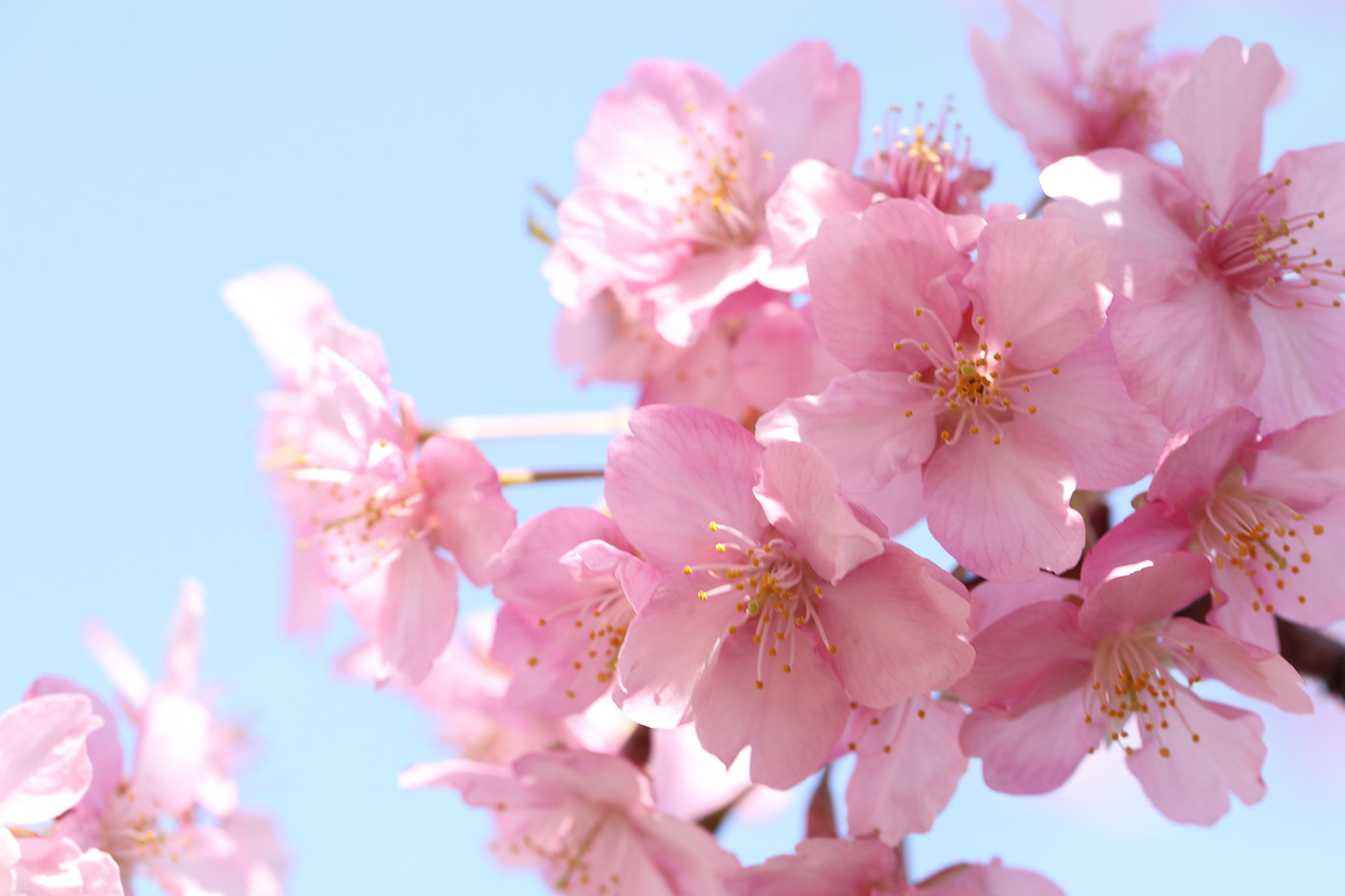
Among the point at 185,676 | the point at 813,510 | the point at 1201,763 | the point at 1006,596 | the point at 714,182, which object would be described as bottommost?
the point at 185,676

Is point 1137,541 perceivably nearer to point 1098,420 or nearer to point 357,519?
point 1098,420

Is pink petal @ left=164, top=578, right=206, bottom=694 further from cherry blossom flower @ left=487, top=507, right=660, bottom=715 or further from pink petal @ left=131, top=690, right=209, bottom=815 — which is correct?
cherry blossom flower @ left=487, top=507, right=660, bottom=715

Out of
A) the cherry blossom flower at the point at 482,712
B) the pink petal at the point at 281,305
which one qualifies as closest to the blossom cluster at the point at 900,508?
the cherry blossom flower at the point at 482,712

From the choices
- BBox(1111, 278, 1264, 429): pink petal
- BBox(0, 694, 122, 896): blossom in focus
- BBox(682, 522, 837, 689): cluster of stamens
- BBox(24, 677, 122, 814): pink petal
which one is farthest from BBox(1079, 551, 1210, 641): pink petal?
BBox(24, 677, 122, 814): pink petal

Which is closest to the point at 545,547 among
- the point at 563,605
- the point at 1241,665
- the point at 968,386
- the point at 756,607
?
the point at 563,605

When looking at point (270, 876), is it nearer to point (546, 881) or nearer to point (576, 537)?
point (546, 881)

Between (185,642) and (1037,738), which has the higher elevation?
(1037,738)
